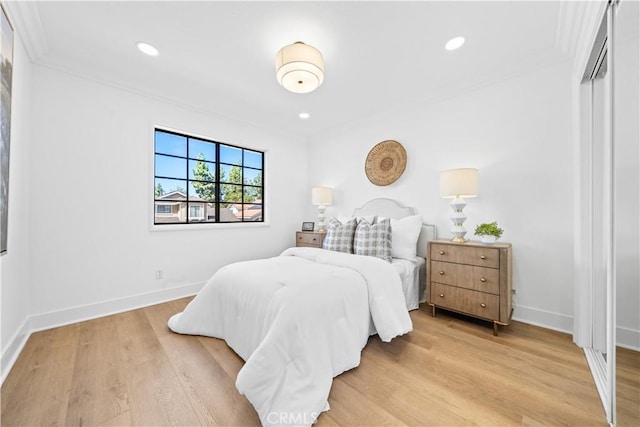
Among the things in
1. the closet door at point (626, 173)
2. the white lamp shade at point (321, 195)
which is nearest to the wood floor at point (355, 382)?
the closet door at point (626, 173)

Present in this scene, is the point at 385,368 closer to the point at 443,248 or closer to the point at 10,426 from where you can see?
the point at 443,248

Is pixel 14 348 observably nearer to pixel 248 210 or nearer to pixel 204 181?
pixel 204 181

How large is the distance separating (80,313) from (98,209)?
101 cm

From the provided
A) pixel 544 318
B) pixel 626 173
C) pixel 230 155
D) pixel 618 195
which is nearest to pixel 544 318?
pixel 544 318

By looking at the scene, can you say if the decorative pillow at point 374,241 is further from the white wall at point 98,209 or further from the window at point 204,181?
the white wall at point 98,209

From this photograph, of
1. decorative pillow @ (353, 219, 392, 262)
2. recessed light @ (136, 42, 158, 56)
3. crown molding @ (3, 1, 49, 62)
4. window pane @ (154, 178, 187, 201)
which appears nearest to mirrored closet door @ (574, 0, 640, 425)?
decorative pillow @ (353, 219, 392, 262)

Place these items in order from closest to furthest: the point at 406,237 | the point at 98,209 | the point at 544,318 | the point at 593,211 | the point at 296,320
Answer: the point at 296,320 → the point at 593,211 → the point at 544,318 → the point at 98,209 → the point at 406,237

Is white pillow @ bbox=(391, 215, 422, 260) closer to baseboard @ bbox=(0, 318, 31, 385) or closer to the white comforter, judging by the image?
the white comforter

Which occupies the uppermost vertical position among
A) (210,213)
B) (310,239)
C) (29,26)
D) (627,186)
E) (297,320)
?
(29,26)

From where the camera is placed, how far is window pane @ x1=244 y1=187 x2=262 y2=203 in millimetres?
3897

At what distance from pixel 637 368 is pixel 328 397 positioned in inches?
54.9

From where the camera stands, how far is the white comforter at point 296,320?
125 centimetres

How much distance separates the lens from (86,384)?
58.5 inches

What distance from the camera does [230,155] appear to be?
3709 mm
